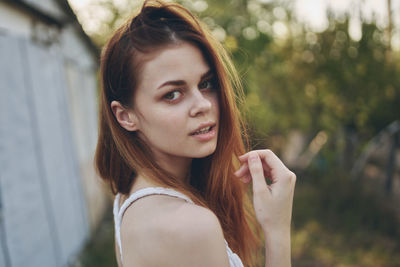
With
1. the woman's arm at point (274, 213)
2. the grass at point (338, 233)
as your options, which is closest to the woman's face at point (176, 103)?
the woman's arm at point (274, 213)

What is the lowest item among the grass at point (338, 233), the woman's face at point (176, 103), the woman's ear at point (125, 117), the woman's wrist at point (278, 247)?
the grass at point (338, 233)

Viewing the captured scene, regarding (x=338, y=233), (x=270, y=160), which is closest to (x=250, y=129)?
(x=270, y=160)

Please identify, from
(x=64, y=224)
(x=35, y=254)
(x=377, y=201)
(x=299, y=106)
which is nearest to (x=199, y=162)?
(x=35, y=254)

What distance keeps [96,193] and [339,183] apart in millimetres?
4697

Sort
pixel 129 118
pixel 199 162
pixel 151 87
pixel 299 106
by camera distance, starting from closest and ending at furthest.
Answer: pixel 151 87 → pixel 129 118 → pixel 199 162 → pixel 299 106

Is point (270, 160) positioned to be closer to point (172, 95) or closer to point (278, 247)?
point (278, 247)

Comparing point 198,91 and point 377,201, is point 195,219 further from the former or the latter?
point 377,201

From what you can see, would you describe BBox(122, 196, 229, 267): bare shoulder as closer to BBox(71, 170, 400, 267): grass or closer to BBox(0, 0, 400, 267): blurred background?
BBox(0, 0, 400, 267): blurred background

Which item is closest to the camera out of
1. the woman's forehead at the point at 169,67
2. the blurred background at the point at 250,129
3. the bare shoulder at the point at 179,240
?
the bare shoulder at the point at 179,240

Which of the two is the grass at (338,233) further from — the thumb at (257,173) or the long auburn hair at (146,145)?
the thumb at (257,173)

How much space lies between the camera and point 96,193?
637 cm

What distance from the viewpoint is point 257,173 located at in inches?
53.5

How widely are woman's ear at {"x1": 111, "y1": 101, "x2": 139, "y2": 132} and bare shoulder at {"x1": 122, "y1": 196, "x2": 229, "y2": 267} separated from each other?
1.49 feet

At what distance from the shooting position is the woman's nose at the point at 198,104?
1.31 m
